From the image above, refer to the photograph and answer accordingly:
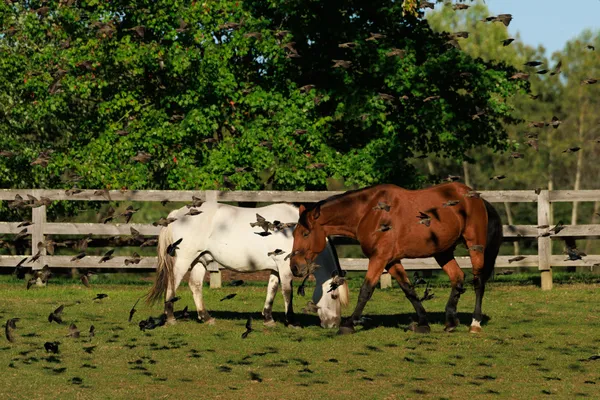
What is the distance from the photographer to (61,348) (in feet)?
39.9

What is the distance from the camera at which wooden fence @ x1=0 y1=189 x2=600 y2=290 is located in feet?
65.6

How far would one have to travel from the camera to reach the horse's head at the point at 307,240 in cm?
1317

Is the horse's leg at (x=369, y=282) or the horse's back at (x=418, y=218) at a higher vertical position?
the horse's back at (x=418, y=218)

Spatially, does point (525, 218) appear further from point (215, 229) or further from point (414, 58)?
point (215, 229)

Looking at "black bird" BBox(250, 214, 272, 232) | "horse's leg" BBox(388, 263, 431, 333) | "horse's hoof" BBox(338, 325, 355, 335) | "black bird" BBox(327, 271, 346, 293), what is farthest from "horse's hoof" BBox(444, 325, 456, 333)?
"black bird" BBox(250, 214, 272, 232)

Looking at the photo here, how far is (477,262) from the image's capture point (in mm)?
13836

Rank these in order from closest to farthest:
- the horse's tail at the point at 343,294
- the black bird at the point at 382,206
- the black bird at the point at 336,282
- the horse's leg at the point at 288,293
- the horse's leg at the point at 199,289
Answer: the black bird at the point at 382,206 < the black bird at the point at 336,282 < the horse's tail at the point at 343,294 < the horse's leg at the point at 288,293 < the horse's leg at the point at 199,289

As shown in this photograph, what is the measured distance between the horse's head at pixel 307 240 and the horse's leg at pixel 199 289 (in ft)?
6.67

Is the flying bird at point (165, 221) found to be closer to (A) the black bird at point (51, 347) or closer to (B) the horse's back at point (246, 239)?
(B) the horse's back at point (246, 239)

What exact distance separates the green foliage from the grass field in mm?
10278

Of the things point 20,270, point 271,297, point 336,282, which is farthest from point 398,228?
point 20,270

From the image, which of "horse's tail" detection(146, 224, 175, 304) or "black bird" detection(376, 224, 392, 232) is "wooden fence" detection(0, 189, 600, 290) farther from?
"black bird" detection(376, 224, 392, 232)

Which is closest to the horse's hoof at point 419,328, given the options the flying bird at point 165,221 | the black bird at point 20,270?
the flying bird at point 165,221

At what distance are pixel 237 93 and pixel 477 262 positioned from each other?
49.4 feet
